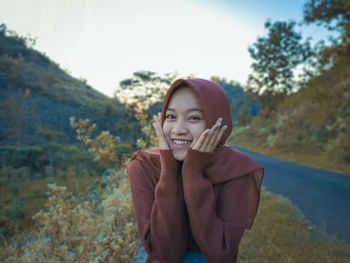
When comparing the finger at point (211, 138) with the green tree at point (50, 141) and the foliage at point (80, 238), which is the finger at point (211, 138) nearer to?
the foliage at point (80, 238)

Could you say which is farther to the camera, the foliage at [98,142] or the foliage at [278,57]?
the foliage at [278,57]

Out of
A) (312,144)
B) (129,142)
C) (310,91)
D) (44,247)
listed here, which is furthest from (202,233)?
(310,91)

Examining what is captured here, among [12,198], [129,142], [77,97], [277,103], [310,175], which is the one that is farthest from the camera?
[277,103]

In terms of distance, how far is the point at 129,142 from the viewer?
24.0ft

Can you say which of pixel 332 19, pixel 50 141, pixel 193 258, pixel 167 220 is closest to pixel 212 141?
pixel 167 220

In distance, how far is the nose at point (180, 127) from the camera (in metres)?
1.31

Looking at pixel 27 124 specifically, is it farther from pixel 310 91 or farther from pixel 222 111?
pixel 310 91

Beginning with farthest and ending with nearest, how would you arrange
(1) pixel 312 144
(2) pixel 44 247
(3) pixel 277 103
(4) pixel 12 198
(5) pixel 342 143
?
(3) pixel 277 103
(1) pixel 312 144
(5) pixel 342 143
(4) pixel 12 198
(2) pixel 44 247

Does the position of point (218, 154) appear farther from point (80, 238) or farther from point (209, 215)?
point (80, 238)

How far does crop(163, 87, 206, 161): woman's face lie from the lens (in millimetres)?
1316

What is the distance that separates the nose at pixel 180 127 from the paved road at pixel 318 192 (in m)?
3.34

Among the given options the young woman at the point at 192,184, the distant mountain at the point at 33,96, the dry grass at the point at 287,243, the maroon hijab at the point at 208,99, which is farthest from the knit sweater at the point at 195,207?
the distant mountain at the point at 33,96

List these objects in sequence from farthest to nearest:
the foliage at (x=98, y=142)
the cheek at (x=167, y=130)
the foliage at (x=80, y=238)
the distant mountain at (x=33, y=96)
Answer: the foliage at (x=98, y=142) < the distant mountain at (x=33, y=96) < the foliage at (x=80, y=238) < the cheek at (x=167, y=130)

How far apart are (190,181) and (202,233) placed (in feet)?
0.88
